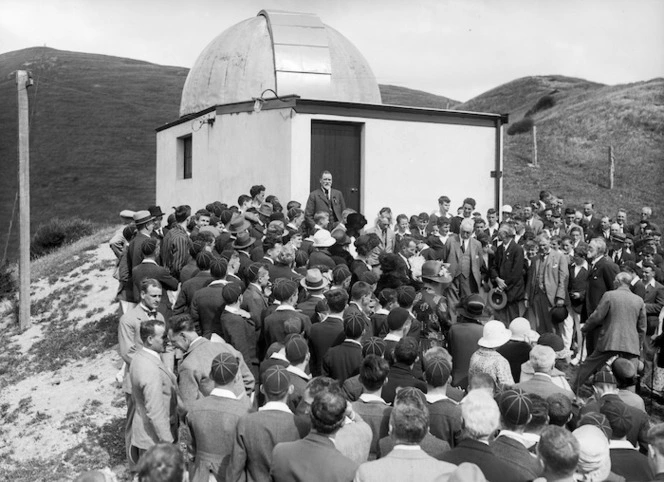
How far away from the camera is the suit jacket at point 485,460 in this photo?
449 cm

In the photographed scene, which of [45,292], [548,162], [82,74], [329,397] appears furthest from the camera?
[82,74]

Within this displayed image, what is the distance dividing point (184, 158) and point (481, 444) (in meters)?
16.7

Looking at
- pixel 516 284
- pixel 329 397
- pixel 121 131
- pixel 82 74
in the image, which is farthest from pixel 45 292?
pixel 82 74

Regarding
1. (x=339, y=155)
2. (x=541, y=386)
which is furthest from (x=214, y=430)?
(x=339, y=155)

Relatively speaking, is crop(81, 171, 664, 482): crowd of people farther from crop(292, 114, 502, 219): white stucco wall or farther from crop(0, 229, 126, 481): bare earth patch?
crop(292, 114, 502, 219): white stucco wall

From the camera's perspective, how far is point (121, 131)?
58188 millimetres

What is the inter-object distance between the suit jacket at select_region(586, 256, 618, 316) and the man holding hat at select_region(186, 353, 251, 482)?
7032 millimetres

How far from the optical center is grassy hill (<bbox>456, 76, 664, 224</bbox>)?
106ft

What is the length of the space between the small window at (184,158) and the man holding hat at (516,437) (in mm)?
15973

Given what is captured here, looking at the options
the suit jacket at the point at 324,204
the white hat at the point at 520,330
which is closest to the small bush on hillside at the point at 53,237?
the suit jacket at the point at 324,204

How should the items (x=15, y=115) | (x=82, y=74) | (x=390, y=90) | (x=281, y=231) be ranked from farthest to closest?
(x=390, y=90), (x=82, y=74), (x=15, y=115), (x=281, y=231)

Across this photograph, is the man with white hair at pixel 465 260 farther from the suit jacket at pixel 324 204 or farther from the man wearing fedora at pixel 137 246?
the man wearing fedora at pixel 137 246

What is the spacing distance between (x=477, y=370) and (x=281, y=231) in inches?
143

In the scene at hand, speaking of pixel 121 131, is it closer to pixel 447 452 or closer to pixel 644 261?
pixel 644 261
